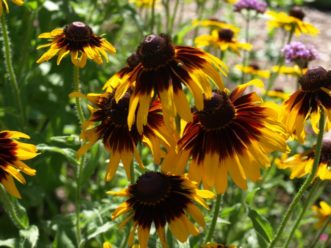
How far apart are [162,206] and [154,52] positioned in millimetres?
428

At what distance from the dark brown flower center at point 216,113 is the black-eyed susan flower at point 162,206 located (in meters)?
0.20

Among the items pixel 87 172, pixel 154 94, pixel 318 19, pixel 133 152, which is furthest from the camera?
pixel 318 19

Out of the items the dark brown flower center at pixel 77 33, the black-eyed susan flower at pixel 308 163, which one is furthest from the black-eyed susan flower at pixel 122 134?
the black-eyed susan flower at pixel 308 163

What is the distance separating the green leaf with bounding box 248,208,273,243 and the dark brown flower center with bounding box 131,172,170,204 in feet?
1.29

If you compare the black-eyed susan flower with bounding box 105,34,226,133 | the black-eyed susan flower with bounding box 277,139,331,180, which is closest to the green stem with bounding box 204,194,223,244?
the black-eyed susan flower with bounding box 105,34,226,133

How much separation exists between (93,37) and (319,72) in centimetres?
78

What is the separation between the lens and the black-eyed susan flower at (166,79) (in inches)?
53.8

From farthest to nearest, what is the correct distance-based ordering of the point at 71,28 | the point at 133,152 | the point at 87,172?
the point at 87,172
the point at 71,28
the point at 133,152

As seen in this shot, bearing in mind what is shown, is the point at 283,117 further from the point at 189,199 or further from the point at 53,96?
the point at 53,96

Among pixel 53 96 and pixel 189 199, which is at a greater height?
pixel 189 199

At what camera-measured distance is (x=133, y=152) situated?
1542mm

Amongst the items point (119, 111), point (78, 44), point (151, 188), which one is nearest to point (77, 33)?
point (78, 44)

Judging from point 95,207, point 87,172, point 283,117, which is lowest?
point 95,207

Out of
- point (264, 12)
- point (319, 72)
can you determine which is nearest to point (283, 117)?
point (319, 72)
